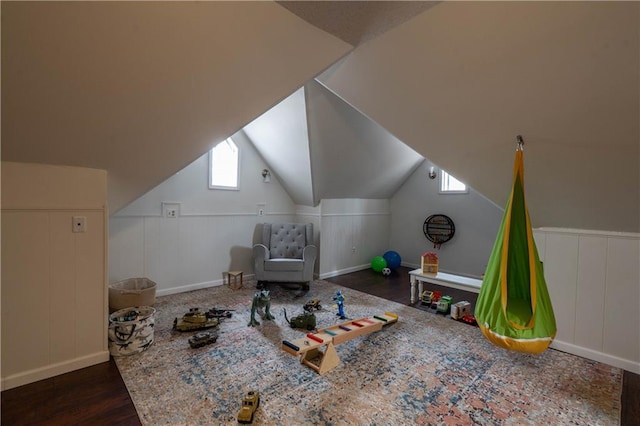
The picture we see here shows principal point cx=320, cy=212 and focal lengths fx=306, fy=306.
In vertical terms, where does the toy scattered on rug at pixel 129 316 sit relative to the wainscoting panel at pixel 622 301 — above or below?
below

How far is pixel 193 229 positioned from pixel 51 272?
2012 millimetres

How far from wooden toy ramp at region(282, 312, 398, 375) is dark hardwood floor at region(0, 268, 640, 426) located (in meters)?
1.09

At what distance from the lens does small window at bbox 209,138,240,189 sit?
4.37 metres

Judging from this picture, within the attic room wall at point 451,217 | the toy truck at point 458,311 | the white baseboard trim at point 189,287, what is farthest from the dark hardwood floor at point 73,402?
the attic room wall at point 451,217

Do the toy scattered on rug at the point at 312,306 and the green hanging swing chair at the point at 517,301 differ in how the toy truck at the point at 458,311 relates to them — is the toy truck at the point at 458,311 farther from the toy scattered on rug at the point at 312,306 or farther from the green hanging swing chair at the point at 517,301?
the toy scattered on rug at the point at 312,306

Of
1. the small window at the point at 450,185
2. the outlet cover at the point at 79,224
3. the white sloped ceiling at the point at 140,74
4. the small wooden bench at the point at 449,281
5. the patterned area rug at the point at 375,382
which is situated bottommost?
the patterned area rug at the point at 375,382

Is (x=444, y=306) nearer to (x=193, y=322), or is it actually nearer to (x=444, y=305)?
(x=444, y=305)

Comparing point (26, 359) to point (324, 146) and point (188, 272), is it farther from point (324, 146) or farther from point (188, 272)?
point (324, 146)

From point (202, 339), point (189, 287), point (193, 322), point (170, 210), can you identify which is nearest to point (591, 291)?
point (202, 339)

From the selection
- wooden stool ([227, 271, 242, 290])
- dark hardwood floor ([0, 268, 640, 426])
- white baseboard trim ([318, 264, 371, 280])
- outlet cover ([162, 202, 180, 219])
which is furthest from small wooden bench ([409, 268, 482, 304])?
outlet cover ([162, 202, 180, 219])

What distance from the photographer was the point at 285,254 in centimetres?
466

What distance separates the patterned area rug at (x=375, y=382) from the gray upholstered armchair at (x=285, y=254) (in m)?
1.14

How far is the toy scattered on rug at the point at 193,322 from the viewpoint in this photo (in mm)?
2973

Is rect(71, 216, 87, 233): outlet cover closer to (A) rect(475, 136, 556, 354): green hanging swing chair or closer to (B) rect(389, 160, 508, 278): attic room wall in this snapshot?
(A) rect(475, 136, 556, 354): green hanging swing chair
